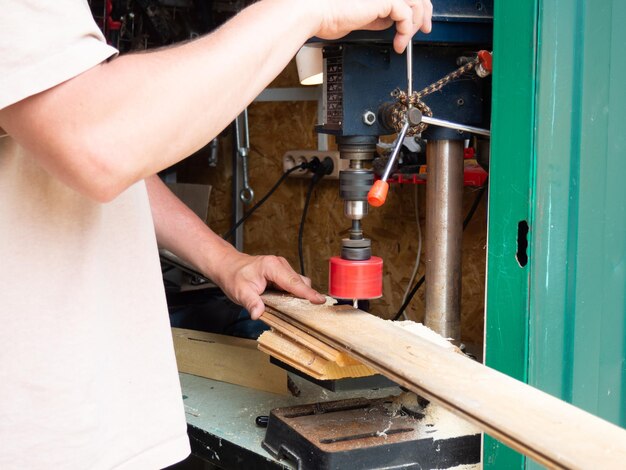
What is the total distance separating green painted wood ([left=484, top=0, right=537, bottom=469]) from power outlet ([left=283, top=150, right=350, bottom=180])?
1.03 m

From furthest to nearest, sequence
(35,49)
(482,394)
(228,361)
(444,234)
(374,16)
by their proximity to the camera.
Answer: (228,361) → (444,234) → (374,16) → (482,394) → (35,49)

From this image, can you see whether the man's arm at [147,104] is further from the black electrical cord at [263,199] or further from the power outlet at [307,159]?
the black electrical cord at [263,199]

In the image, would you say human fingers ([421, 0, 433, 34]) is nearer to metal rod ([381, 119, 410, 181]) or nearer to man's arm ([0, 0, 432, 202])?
metal rod ([381, 119, 410, 181])

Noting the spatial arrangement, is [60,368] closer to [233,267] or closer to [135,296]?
[135,296]

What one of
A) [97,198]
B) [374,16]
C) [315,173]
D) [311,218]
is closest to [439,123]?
[374,16]

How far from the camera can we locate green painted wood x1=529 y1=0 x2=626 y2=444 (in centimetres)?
113

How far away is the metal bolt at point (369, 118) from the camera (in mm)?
1251

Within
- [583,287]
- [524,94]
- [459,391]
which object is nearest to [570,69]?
[524,94]

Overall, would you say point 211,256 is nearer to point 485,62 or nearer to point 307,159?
point 485,62

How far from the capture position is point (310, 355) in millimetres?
1203

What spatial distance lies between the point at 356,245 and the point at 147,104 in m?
0.56

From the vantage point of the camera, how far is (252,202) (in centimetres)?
262

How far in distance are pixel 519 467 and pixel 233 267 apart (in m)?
0.58

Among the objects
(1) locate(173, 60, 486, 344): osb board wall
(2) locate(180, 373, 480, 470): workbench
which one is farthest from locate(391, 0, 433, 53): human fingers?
(1) locate(173, 60, 486, 344): osb board wall
